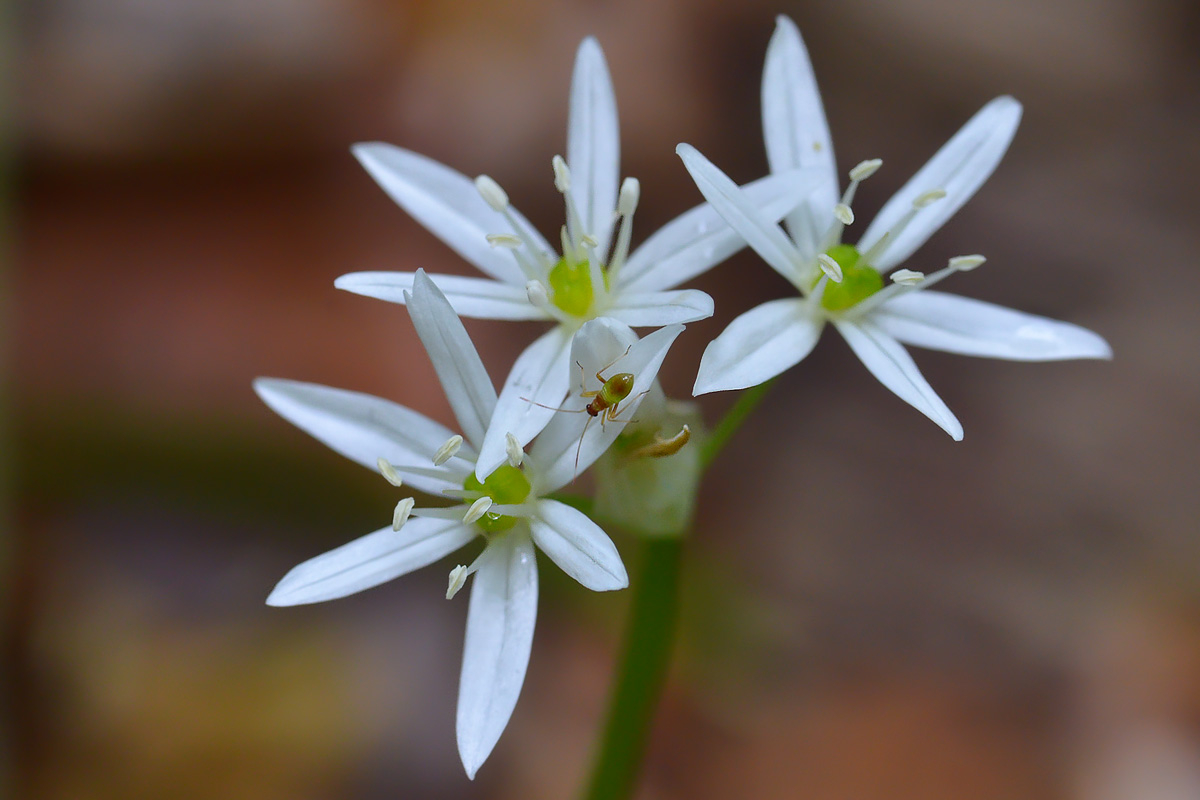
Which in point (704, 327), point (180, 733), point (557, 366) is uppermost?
point (557, 366)

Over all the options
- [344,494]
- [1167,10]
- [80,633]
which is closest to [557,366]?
[344,494]

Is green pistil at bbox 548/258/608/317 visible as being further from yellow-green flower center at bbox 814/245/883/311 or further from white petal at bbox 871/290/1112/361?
white petal at bbox 871/290/1112/361

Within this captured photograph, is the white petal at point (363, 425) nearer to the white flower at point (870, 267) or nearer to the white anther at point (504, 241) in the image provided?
the white anther at point (504, 241)

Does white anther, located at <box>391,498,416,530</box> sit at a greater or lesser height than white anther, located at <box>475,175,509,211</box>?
lesser

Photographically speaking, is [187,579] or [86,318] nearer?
[187,579]

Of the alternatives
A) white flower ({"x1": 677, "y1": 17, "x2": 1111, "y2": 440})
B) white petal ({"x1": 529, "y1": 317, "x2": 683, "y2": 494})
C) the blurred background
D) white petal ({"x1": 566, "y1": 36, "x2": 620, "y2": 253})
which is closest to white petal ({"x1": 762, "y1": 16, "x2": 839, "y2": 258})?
white flower ({"x1": 677, "y1": 17, "x2": 1111, "y2": 440})

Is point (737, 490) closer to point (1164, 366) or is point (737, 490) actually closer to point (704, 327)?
point (704, 327)
